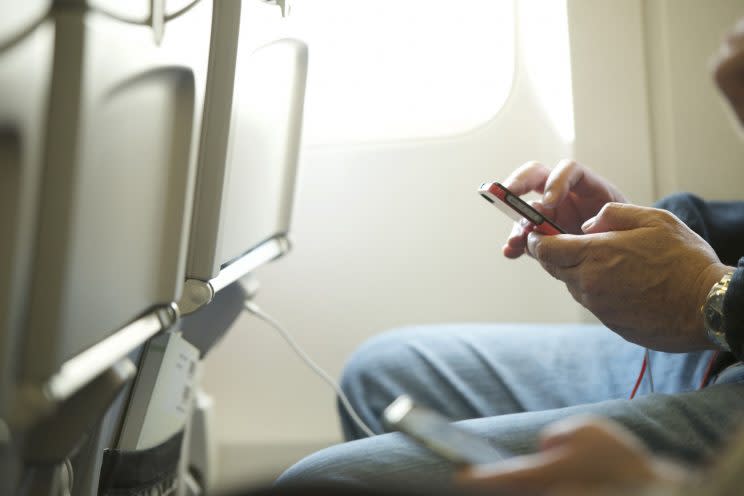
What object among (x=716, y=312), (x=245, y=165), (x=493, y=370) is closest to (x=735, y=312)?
(x=716, y=312)

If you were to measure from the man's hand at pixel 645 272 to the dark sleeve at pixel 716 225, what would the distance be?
192 mm

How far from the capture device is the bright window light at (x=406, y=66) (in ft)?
3.68

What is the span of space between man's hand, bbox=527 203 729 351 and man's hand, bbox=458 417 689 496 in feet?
1.06

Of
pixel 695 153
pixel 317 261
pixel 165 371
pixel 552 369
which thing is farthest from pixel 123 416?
pixel 695 153

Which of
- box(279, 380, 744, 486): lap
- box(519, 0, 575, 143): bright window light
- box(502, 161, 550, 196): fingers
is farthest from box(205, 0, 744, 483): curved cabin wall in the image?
box(279, 380, 744, 486): lap

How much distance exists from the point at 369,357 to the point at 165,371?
31 centimetres

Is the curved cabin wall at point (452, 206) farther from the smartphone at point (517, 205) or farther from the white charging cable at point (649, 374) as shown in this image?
the smartphone at point (517, 205)

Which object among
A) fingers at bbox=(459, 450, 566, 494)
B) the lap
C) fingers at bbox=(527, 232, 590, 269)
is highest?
fingers at bbox=(459, 450, 566, 494)

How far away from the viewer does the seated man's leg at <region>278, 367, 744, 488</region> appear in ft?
1.58

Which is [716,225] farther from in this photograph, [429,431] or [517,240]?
[429,431]

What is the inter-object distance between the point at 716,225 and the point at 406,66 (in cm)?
57

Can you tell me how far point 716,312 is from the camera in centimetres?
52

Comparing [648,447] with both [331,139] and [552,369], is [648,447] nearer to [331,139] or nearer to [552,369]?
[552,369]

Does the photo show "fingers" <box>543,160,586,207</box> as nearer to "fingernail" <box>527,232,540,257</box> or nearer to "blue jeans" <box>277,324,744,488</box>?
"fingernail" <box>527,232,540,257</box>
